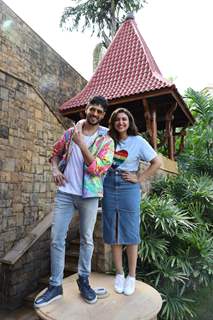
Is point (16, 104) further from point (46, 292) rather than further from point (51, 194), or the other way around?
point (46, 292)

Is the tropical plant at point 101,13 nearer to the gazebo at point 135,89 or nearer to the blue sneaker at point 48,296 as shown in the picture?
the gazebo at point 135,89

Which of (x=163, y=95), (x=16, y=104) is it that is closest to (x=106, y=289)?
(x=16, y=104)

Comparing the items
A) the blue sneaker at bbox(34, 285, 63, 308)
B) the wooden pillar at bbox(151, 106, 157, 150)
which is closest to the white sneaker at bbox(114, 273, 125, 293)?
the blue sneaker at bbox(34, 285, 63, 308)

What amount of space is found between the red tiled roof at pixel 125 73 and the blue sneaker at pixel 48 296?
4816 millimetres

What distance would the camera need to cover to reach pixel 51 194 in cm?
509

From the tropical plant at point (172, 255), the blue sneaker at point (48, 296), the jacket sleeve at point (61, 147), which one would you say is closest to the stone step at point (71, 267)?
the tropical plant at point (172, 255)

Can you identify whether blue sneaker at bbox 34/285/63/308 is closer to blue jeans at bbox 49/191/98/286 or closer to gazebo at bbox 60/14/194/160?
blue jeans at bbox 49/191/98/286

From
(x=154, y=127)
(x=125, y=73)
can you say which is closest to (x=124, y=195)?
(x=154, y=127)

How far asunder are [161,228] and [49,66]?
637 centimetres

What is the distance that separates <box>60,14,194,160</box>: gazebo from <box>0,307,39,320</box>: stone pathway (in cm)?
413

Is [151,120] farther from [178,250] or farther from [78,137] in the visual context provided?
[78,137]

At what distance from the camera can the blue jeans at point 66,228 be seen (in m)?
2.07

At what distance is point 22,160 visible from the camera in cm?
441

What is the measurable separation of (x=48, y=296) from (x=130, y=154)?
136 centimetres
